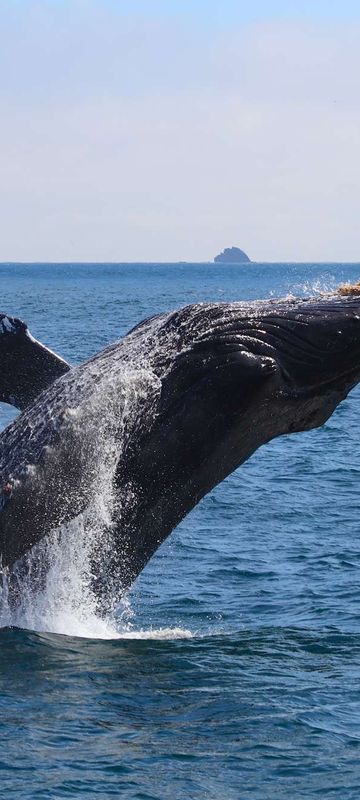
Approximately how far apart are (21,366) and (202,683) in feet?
11.0

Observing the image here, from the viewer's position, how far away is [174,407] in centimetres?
1105

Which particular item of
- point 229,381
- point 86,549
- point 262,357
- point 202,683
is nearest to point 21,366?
point 86,549

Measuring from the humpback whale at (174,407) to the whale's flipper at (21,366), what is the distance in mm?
604

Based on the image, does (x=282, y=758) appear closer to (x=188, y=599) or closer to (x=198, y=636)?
(x=198, y=636)

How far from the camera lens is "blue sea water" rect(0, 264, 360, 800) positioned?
945cm

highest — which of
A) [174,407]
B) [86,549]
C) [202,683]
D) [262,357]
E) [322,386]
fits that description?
[262,357]

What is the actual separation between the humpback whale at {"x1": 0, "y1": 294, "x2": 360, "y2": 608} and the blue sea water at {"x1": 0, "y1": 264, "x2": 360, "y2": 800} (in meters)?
1.33

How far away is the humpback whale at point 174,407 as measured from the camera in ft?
35.1

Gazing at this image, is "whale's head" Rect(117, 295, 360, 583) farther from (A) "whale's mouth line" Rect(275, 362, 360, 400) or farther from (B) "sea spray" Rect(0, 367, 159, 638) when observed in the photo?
(B) "sea spray" Rect(0, 367, 159, 638)

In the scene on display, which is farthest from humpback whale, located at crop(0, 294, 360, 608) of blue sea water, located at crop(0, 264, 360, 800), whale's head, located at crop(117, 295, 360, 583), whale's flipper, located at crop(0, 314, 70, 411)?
blue sea water, located at crop(0, 264, 360, 800)

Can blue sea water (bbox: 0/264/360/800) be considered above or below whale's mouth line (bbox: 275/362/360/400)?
below

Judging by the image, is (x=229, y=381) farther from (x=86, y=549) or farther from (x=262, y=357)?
(x=86, y=549)

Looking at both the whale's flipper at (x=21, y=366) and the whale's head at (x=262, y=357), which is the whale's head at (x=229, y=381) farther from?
the whale's flipper at (x=21, y=366)

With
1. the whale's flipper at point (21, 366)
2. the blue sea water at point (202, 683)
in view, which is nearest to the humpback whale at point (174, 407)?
the whale's flipper at point (21, 366)
